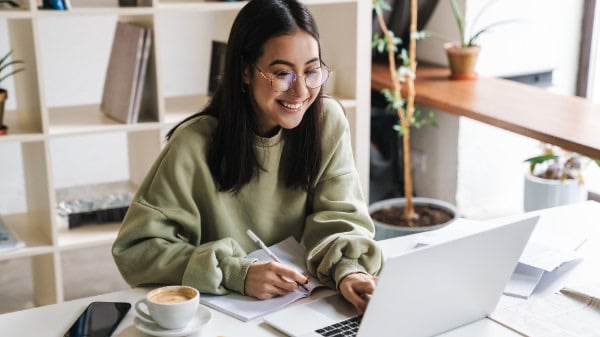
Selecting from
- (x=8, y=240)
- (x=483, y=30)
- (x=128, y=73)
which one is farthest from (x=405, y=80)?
(x=8, y=240)

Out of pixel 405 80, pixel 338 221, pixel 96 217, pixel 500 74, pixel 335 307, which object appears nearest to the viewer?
pixel 335 307

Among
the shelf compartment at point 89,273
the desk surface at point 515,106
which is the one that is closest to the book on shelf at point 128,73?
the shelf compartment at point 89,273

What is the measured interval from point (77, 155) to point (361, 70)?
165cm

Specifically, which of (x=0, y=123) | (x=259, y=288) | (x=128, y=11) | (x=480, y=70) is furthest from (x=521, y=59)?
(x=259, y=288)

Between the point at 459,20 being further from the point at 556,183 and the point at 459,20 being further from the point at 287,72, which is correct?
the point at 287,72

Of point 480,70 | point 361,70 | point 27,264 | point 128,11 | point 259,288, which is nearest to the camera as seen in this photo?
point 259,288

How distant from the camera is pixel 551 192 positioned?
129 inches

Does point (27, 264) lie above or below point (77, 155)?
below

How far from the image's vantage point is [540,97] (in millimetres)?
3131

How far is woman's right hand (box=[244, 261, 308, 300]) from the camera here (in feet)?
4.96

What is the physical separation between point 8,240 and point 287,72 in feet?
4.78

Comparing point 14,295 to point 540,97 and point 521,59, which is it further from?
point 521,59

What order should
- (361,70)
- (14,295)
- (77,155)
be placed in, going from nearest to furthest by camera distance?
1. (361,70)
2. (14,295)
3. (77,155)

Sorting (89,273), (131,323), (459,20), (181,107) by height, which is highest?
(459,20)
